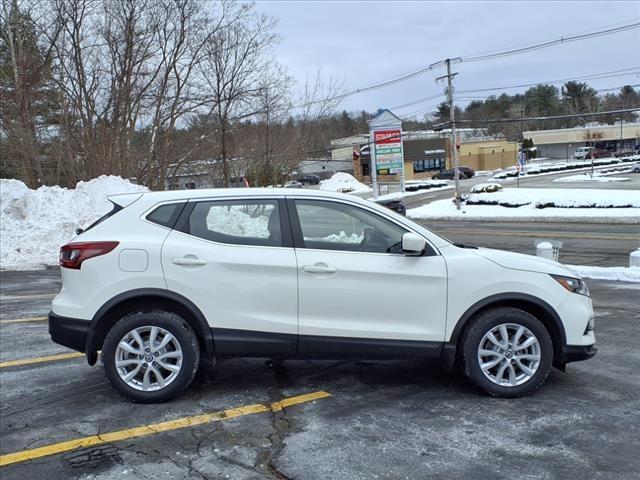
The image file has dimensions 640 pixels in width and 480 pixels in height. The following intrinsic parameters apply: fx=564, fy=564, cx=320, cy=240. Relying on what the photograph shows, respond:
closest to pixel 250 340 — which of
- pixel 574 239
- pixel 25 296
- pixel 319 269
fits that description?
pixel 319 269

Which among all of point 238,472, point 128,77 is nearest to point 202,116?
point 128,77

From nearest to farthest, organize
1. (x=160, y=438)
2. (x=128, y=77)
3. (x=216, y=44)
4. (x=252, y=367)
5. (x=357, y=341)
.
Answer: (x=160, y=438), (x=357, y=341), (x=252, y=367), (x=128, y=77), (x=216, y=44)

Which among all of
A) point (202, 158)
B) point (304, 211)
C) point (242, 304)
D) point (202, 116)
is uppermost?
point (202, 116)

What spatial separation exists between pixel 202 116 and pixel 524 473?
2535 centimetres

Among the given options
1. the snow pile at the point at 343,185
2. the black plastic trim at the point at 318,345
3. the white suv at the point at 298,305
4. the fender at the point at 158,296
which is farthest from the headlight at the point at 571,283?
the snow pile at the point at 343,185

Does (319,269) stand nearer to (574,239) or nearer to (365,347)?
(365,347)

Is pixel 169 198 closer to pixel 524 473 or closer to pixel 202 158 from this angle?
pixel 524 473

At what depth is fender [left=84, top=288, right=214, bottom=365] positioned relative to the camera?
441 cm

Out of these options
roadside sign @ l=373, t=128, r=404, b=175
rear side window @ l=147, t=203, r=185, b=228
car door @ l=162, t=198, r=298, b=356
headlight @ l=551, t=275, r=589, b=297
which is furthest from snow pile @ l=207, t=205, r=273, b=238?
roadside sign @ l=373, t=128, r=404, b=175

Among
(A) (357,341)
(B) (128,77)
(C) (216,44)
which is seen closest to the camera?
(A) (357,341)

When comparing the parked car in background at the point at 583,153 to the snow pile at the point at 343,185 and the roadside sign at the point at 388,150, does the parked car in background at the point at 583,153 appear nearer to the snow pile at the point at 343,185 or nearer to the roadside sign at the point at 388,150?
the snow pile at the point at 343,185

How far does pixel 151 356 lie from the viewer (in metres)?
4.46

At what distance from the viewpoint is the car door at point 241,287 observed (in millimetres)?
4430

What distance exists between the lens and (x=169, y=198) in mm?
4723
